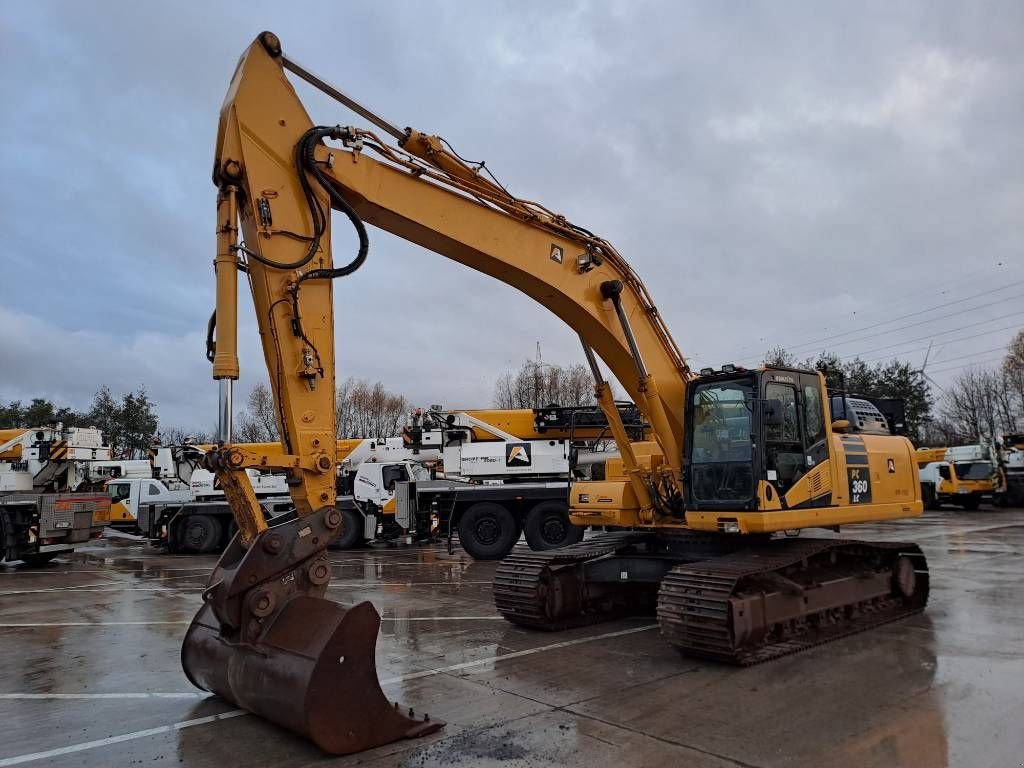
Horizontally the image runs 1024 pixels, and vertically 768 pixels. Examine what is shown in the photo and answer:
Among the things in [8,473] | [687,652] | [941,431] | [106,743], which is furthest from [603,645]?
[941,431]

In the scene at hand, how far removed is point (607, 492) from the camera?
8.68m

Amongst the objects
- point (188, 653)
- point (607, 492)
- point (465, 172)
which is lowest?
point (188, 653)

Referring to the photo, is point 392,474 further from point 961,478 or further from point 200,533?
point 961,478

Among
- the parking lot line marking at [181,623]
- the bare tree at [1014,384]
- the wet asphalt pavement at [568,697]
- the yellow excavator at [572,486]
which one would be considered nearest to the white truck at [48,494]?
the wet asphalt pavement at [568,697]

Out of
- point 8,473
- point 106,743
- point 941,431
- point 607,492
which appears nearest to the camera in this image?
point 106,743

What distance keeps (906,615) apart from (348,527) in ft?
44.6

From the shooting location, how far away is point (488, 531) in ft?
54.2

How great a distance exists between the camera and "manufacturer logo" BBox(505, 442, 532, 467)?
1700cm

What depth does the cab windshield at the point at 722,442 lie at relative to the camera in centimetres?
748

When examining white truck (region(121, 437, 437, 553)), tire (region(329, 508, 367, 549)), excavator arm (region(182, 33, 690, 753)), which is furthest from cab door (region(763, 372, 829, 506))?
tire (region(329, 508, 367, 549))

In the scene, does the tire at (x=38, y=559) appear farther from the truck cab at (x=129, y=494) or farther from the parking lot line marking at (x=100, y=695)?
the parking lot line marking at (x=100, y=695)

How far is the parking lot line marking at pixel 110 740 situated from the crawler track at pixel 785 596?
3.72 m

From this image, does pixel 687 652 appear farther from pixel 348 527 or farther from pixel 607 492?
pixel 348 527

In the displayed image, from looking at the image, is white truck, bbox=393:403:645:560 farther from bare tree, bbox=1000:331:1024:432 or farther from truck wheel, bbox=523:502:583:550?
bare tree, bbox=1000:331:1024:432
